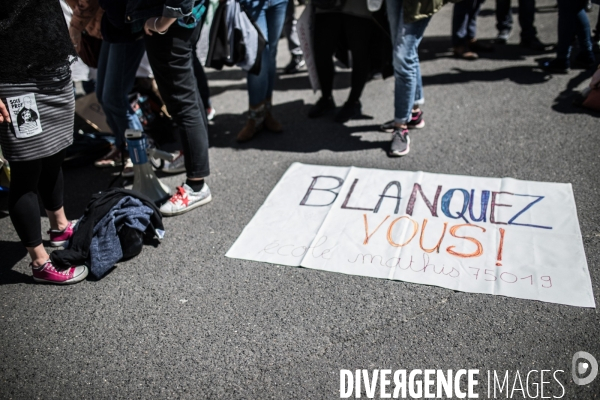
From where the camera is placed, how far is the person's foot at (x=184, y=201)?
129 inches

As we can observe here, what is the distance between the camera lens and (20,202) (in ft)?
8.28

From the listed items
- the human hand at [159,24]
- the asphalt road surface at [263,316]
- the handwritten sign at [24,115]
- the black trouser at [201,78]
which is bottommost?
the asphalt road surface at [263,316]

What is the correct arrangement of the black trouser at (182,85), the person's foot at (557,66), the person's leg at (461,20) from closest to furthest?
the black trouser at (182,85) → the person's foot at (557,66) → the person's leg at (461,20)

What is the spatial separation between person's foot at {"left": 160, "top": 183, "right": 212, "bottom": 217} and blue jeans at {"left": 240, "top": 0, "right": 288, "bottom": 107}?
45.0 inches

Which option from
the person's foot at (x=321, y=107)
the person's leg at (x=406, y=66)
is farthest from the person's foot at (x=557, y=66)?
the person's foot at (x=321, y=107)

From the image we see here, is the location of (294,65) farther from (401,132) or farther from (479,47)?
(401,132)

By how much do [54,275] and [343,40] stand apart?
295 cm

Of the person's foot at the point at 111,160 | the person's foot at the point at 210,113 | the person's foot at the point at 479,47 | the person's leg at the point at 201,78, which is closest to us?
the person's foot at the point at 111,160

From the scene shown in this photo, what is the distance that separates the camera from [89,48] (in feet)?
11.5

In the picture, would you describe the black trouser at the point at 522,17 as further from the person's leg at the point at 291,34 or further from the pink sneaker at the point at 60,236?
the pink sneaker at the point at 60,236

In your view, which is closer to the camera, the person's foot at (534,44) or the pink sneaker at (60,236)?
the pink sneaker at (60,236)

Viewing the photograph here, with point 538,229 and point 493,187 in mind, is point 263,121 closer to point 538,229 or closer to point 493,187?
point 493,187

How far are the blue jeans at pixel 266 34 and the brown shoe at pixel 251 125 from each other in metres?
0.07

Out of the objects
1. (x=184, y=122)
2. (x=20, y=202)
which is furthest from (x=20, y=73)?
(x=184, y=122)
